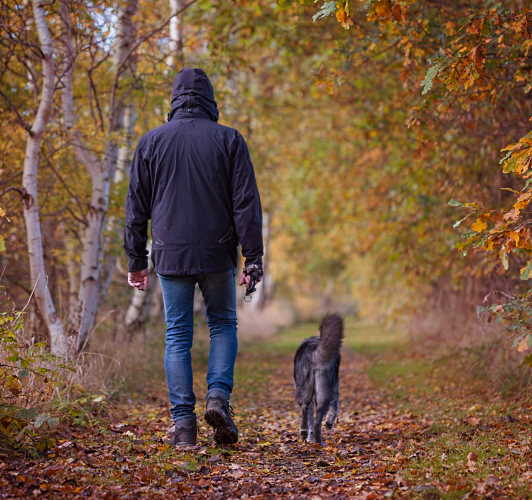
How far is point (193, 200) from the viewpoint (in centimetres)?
471

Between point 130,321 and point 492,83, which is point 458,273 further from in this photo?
point 130,321

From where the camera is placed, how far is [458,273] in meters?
10.3

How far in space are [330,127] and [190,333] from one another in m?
11.0

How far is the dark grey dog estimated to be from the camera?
5.10 meters

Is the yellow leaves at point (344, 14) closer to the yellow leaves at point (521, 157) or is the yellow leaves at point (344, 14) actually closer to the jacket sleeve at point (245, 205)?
the jacket sleeve at point (245, 205)

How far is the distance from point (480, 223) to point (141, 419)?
3.47m

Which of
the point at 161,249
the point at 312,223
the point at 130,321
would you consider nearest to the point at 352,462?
the point at 161,249

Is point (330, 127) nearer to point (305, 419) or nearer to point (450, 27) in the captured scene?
point (450, 27)

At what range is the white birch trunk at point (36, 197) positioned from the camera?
21.2 ft

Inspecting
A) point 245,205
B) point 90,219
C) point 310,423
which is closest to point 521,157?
point 245,205

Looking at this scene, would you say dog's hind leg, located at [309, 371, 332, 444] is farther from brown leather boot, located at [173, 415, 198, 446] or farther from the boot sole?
brown leather boot, located at [173, 415, 198, 446]

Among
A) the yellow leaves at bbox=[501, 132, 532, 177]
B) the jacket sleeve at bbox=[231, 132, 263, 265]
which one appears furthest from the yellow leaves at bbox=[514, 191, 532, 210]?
the jacket sleeve at bbox=[231, 132, 263, 265]

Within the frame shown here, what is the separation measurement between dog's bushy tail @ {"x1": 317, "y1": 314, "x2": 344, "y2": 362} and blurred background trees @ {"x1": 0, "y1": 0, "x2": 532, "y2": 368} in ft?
3.62

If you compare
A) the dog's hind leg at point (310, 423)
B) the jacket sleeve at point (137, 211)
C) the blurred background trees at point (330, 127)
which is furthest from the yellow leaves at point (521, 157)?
the jacket sleeve at point (137, 211)
